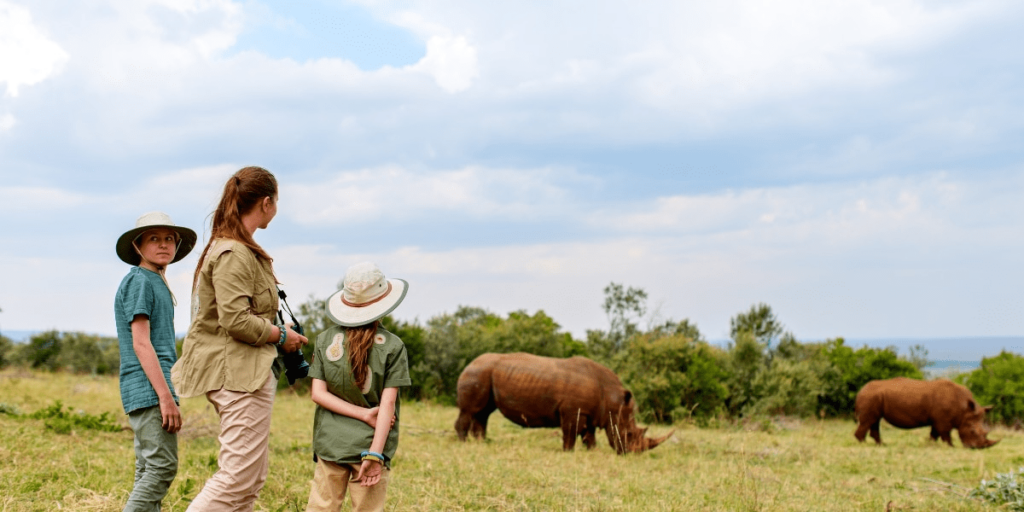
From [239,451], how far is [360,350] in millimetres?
818

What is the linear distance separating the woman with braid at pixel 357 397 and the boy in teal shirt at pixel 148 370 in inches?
33.0

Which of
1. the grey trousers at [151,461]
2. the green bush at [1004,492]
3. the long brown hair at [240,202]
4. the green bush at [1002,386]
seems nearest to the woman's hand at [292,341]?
the long brown hair at [240,202]

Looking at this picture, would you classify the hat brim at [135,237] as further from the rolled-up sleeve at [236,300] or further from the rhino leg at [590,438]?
the rhino leg at [590,438]

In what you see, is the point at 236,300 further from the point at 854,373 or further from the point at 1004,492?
the point at 854,373

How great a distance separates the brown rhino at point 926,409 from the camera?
52.2 feet

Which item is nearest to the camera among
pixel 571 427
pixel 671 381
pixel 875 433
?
pixel 571 427

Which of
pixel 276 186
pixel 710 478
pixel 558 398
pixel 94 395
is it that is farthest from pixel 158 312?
pixel 94 395

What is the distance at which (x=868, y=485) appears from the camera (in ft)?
31.7

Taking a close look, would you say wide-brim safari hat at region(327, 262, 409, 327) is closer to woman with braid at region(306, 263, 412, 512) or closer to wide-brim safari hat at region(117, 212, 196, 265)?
woman with braid at region(306, 263, 412, 512)

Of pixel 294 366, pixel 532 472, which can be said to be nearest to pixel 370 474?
pixel 294 366

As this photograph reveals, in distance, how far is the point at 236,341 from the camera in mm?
4227

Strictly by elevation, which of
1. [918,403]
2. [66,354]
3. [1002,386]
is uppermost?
[1002,386]

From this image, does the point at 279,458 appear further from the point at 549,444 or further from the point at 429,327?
A: the point at 429,327

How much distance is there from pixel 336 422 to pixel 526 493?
359cm
